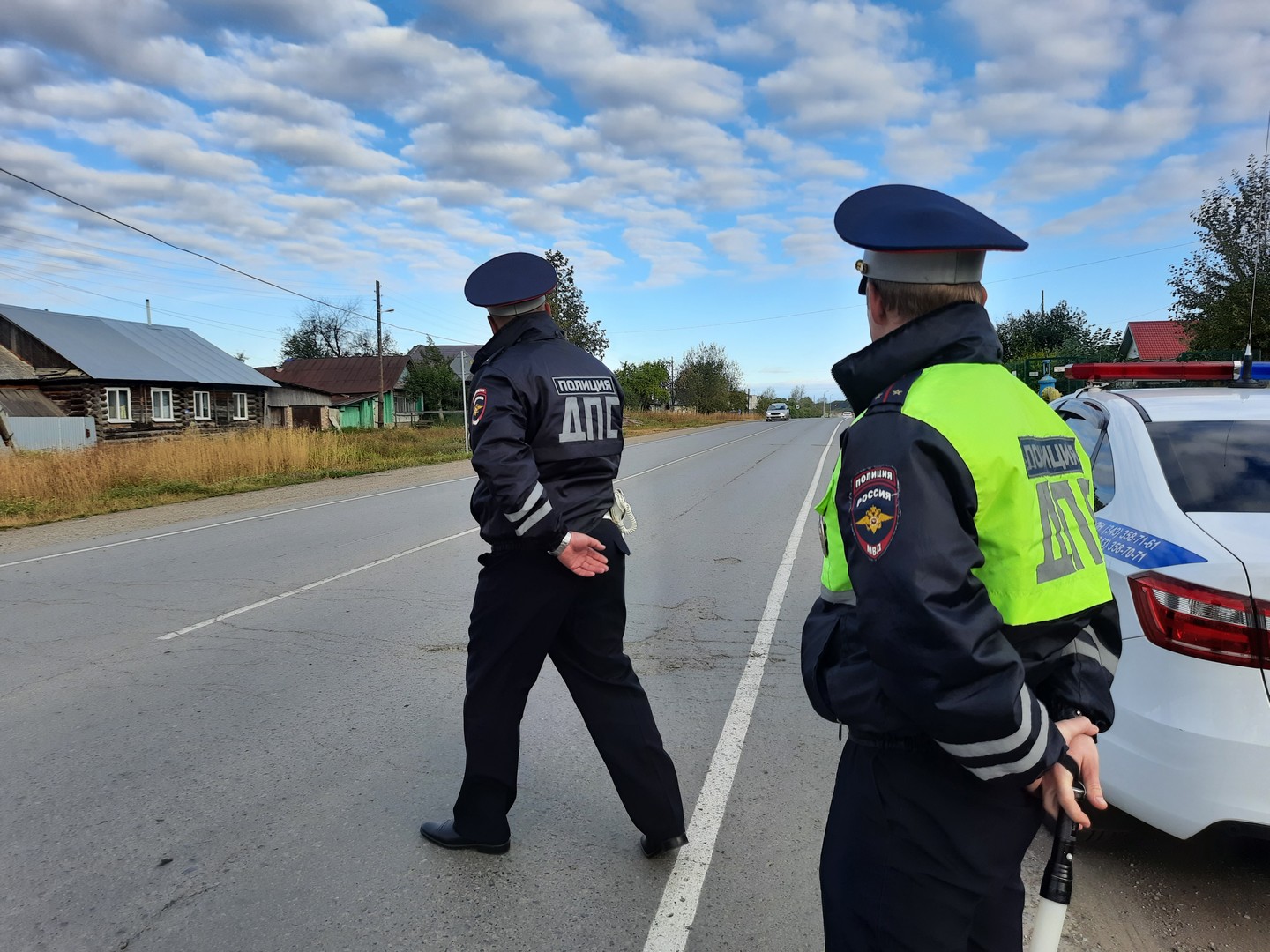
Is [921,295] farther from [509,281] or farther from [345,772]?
A: [345,772]

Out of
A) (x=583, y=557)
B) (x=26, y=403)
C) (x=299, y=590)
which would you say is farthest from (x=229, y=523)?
(x=26, y=403)

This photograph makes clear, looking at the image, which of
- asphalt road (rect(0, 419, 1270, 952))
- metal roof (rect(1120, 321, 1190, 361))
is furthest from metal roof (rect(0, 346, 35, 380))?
metal roof (rect(1120, 321, 1190, 361))

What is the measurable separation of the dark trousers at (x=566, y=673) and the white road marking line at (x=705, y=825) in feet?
0.48

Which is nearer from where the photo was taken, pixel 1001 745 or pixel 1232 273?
pixel 1001 745

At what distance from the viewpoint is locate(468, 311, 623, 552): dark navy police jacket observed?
2607 millimetres

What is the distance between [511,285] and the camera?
2873 millimetres

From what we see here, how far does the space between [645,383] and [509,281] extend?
66.4m

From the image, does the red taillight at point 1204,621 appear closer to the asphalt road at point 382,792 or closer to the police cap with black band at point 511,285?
the asphalt road at point 382,792

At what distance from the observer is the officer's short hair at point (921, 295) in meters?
1.56

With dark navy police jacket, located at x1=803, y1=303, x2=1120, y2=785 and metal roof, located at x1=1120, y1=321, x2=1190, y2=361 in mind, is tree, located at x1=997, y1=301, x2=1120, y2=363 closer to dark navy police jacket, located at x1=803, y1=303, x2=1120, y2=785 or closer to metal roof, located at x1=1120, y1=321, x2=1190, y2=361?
metal roof, located at x1=1120, y1=321, x2=1190, y2=361

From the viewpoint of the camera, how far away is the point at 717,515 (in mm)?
11367

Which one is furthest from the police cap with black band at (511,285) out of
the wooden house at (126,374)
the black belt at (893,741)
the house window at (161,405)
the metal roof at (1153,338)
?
the metal roof at (1153,338)

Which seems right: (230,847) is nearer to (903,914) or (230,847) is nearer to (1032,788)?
(903,914)

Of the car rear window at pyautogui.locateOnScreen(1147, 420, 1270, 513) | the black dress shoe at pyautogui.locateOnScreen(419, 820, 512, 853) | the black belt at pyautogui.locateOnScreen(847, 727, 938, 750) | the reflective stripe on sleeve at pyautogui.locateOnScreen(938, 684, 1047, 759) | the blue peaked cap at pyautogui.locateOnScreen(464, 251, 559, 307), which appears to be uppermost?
the blue peaked cap at pyautogui.locateOnScreen(464, 251, 559, 307)
